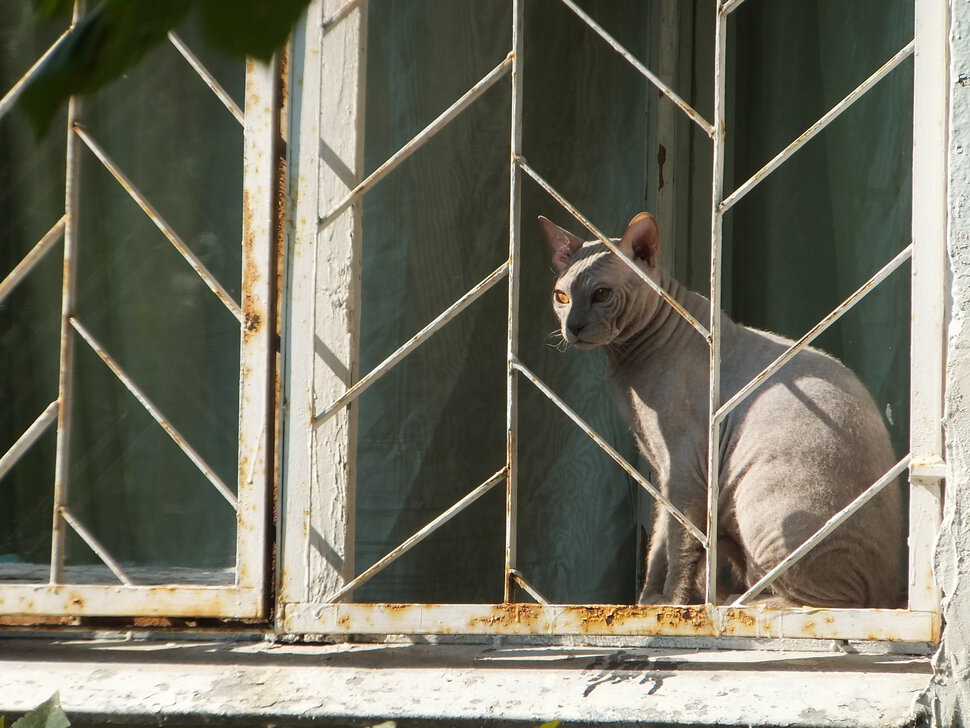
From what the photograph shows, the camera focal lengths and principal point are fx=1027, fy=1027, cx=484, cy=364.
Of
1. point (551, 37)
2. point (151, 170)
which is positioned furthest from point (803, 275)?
point (151, 170)

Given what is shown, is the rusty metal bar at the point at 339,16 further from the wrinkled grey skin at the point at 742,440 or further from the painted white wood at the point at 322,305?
the wrinkled grey skin at the point at 742,440

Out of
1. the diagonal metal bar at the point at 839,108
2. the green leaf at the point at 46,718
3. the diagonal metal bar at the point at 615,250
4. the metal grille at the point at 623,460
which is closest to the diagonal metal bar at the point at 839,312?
the metal grille at the point at 623,460

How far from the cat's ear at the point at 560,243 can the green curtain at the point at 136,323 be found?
93cm

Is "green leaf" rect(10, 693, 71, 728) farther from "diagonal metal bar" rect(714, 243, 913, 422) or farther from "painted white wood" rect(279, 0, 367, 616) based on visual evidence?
"diagonal metal bar" rect(714, 243, 913, 422)

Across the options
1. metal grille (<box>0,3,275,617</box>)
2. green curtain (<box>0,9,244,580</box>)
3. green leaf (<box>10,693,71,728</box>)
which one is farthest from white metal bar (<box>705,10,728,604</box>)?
green curtain (<box>0,9,244,580</box>)

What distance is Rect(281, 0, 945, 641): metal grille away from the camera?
1712mm

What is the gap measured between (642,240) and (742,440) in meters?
0.61

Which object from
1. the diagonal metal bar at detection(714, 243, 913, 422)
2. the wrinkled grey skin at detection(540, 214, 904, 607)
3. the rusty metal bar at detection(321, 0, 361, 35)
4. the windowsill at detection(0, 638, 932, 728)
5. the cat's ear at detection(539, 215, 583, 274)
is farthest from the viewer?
the cat's ear at detection(539, 215, 583, 274)

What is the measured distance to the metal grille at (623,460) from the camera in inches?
67.4

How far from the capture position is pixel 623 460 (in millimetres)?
1913

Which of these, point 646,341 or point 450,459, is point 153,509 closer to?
point 450,459

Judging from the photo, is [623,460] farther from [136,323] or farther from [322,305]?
[136,323]

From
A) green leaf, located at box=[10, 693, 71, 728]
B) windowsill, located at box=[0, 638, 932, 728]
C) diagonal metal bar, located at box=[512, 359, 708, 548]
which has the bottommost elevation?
windowsill, located at box=[0, 638, 932, 728]

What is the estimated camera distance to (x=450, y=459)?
2893 mm
